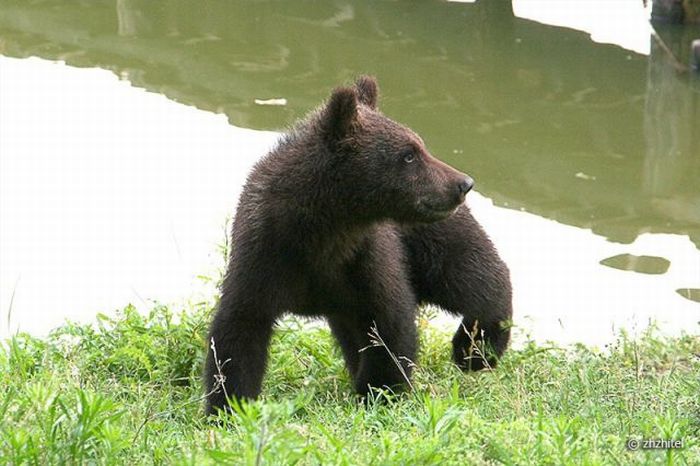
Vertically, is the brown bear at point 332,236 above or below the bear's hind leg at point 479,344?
above

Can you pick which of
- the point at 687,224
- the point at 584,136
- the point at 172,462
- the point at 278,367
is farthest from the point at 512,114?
the point at 172,462

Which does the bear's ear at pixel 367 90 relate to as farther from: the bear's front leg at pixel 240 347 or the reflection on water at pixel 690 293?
the reflection on water at pixel 690 293

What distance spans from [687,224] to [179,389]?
15.6ft

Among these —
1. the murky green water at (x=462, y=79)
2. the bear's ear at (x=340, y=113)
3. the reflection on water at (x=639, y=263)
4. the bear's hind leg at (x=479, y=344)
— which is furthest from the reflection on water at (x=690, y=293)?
the bear's ear at (x=340, y=113)

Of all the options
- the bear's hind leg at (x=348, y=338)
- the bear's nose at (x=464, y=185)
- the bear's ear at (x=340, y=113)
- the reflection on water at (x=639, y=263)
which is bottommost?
the reflection on water at (x=639, y=263)

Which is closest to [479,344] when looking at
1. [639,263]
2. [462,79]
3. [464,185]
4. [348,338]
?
[348,338]

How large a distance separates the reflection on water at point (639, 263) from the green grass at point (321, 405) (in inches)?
69.8

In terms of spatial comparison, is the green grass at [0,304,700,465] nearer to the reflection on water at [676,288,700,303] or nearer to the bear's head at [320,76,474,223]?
the bear's head at [320,76,474,223]

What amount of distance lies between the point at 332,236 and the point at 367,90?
81 centimetres

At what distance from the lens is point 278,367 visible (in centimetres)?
724

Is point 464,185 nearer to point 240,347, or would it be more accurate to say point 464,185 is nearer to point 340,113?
point 340,113

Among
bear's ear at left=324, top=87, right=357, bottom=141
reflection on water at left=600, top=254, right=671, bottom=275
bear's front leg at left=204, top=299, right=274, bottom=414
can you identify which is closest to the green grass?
bear's front leg at left=204, top=299, right=274, bottom=414

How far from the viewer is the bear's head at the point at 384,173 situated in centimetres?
627

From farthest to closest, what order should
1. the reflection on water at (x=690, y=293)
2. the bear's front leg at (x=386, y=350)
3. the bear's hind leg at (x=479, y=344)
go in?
the reflection on water at (x=690, y=293) → the bear's hind leg at (x=479, y=344) → the bear's front leg at (x=386, y=350)
